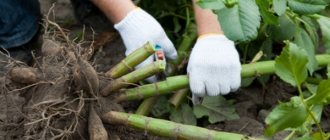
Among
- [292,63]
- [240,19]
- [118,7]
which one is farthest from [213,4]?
[118,7]

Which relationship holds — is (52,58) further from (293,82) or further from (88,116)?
(293,82)

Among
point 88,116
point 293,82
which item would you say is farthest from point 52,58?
point 293,82

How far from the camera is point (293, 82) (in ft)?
3.87

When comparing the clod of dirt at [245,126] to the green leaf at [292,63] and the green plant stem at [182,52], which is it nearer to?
the green plant stem at [182,52]

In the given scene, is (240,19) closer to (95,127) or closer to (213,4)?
(213,4)

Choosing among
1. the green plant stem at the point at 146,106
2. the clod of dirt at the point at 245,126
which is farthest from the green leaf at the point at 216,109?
the green plant stem at the point at 146,106

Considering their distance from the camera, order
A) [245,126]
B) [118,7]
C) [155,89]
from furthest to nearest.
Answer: [118,7] → [245,126] → [155,89]

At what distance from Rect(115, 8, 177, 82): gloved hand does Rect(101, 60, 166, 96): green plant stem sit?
6.5 inches

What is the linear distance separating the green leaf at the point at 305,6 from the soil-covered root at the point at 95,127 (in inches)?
23.8

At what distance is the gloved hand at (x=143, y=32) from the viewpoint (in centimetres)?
178

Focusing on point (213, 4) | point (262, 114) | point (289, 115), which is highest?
point (213, 4)

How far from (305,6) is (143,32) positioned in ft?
2.14

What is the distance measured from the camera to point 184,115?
175cm

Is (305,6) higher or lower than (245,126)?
higher
